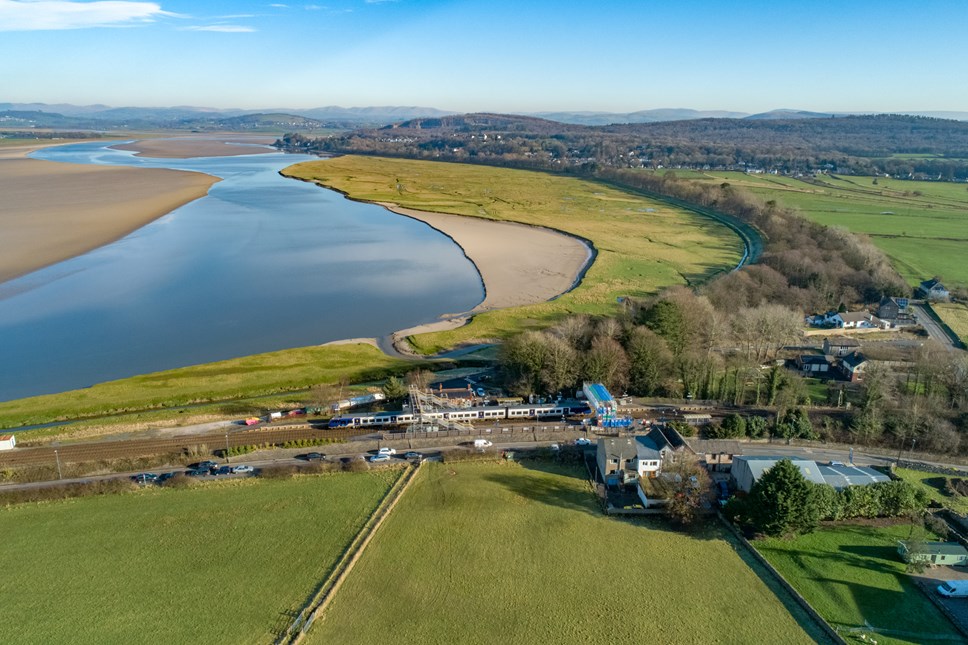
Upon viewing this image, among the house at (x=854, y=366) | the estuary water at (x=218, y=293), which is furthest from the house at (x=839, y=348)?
the estuary water at (x=218, y=293)

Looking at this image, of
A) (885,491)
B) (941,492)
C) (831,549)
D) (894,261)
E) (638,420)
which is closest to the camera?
(831,549)

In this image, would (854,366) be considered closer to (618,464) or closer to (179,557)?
(618,464)

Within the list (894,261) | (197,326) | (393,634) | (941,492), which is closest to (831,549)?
(941,492)

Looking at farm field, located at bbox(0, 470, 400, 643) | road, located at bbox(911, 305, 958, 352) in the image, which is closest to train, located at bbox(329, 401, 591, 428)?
farm field, located at bbox(0, 470, 400, 643)

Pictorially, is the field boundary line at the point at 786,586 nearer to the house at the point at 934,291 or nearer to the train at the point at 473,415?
the train at the point at 473,415

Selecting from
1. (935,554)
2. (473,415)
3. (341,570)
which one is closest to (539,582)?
(341,570)

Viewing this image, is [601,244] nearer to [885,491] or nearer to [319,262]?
[319,262]

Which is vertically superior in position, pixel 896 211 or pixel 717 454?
pixel 896 211

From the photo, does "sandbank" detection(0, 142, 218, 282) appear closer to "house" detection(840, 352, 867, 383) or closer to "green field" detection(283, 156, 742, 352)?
"green field" detection(283, 156, 742, 352)
